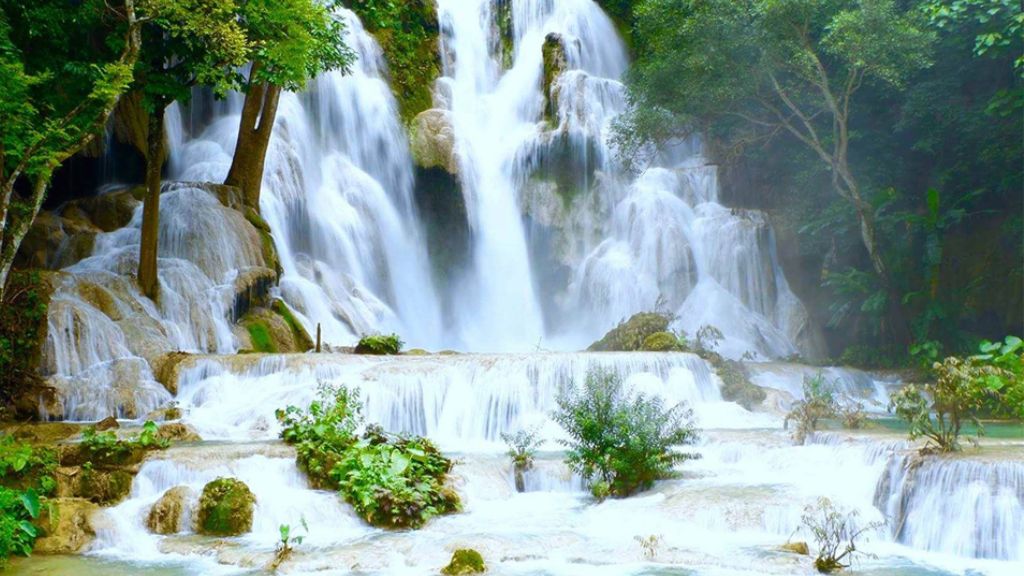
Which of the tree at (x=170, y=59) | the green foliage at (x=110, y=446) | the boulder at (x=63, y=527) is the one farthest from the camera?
the tree at (x=170, y=59)

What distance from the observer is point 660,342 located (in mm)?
18000

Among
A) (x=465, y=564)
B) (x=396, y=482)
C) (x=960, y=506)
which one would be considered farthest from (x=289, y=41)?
(x=960, y=506)

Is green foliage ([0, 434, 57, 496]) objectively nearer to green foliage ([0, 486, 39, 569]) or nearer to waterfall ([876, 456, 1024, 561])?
green foliage ([0, 486, 39, 569])

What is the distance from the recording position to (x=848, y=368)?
1964cm

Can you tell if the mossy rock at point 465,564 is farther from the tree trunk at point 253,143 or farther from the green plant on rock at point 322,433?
the tree trunk at point 253,143

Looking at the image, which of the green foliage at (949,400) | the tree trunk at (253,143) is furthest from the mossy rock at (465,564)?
the tree trunk at (253,143)

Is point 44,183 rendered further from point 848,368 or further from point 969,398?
point 848,368

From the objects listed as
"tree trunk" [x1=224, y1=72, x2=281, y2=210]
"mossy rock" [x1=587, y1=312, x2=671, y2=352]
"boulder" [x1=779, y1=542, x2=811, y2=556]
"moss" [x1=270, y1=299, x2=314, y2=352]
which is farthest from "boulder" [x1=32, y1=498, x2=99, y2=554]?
"tree trunk" [x1=224, y1=72, x2=281, y2=210]

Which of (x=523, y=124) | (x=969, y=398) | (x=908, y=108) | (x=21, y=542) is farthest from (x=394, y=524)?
(x=523, y=124)

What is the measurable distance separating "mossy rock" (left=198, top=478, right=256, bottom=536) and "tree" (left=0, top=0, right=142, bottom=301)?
4.34 meters

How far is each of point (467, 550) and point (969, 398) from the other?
5503 millimetres

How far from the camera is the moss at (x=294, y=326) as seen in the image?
18.4m

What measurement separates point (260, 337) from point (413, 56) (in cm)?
1456

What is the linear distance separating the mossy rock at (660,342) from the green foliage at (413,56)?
12463 millimetres
